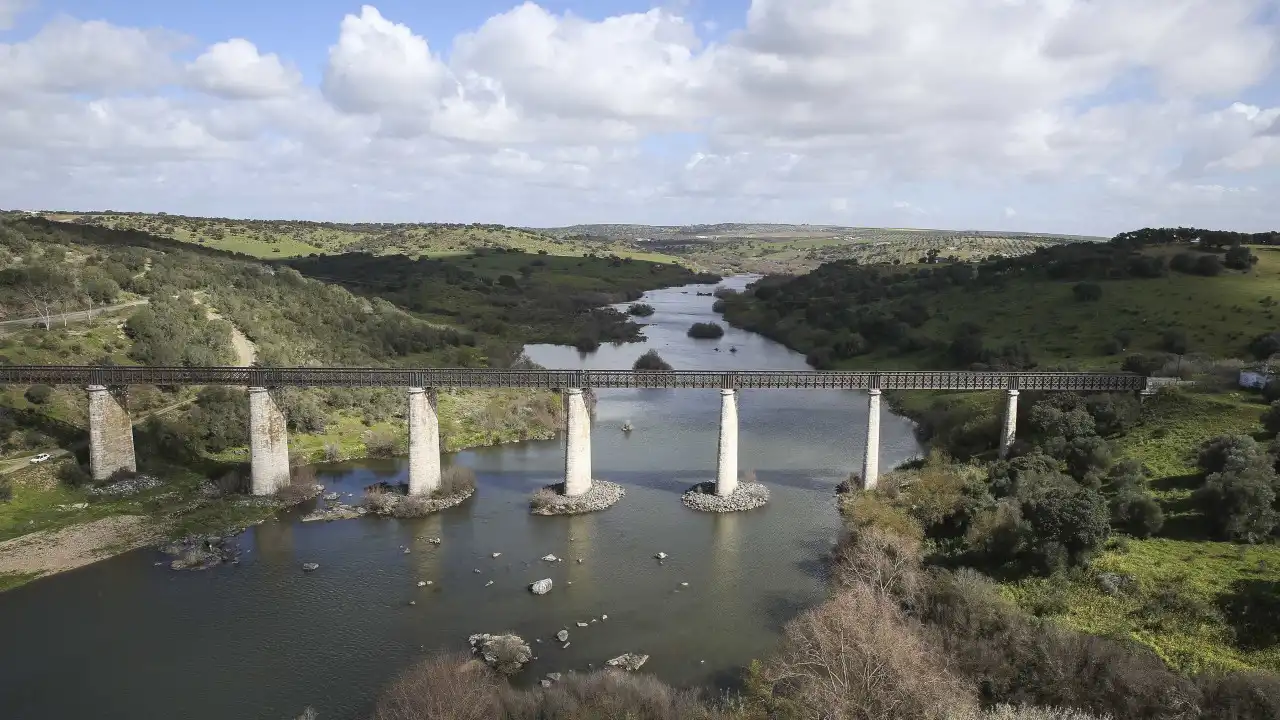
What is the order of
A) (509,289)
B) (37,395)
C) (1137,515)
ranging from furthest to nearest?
(509,289), (37,395), (1137,515)

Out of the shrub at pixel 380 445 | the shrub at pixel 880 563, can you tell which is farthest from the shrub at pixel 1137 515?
the shrub at pixel 380 445

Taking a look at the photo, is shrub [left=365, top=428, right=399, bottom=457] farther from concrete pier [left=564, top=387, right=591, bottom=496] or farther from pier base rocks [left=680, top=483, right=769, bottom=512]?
pier base rocks [left=680, top=483, right=769, bottom=512]

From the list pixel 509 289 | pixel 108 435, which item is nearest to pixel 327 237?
pixel 509 289

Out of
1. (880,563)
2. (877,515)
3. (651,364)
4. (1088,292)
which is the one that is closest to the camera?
(880,563)

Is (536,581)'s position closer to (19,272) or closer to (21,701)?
(21,701)

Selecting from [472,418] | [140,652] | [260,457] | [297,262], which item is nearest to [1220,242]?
[472,418]

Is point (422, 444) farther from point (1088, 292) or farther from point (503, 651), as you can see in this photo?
point (1088, 292)
